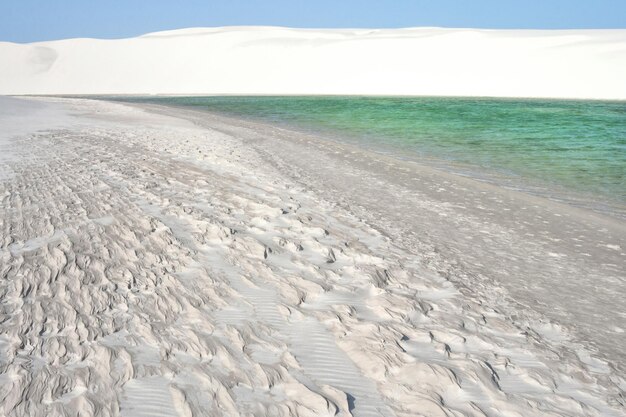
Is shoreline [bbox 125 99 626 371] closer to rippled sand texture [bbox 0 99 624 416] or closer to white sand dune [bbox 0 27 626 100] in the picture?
rippled sand texture [bbox 0 99 624 416]

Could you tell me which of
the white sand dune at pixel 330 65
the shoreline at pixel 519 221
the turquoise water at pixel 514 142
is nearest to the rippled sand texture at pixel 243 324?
the shoreline at pixel 519 221

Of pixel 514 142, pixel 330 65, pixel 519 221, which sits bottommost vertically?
pixel 519 221

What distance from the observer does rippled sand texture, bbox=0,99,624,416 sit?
201 cm

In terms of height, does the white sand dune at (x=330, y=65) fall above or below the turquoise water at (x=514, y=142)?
above

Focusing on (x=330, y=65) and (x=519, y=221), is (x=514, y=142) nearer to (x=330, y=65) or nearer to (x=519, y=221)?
(x=519, y=221)

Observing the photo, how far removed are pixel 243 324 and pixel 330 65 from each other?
55.3 meters

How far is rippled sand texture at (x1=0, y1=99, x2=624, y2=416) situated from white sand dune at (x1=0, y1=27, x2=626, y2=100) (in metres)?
42.4

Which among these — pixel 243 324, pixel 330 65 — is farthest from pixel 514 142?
pixel 330 65

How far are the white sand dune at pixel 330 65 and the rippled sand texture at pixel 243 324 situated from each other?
4244 centimetres

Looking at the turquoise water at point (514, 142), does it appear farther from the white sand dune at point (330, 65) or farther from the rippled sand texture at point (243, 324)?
the white sand dune at point (330, 65)

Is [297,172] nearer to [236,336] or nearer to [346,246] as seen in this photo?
[346,246]

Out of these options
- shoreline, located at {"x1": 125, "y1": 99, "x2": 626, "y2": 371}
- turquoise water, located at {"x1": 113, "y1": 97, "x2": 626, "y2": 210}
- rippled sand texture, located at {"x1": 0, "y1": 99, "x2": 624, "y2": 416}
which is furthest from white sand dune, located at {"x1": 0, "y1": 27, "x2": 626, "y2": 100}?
rippled sand texture, located at {"x1": 0, "y1": 99, "x2": 624, "y2": 416}

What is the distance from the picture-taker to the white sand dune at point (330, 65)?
44.5 meters

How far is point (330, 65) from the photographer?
182ft
